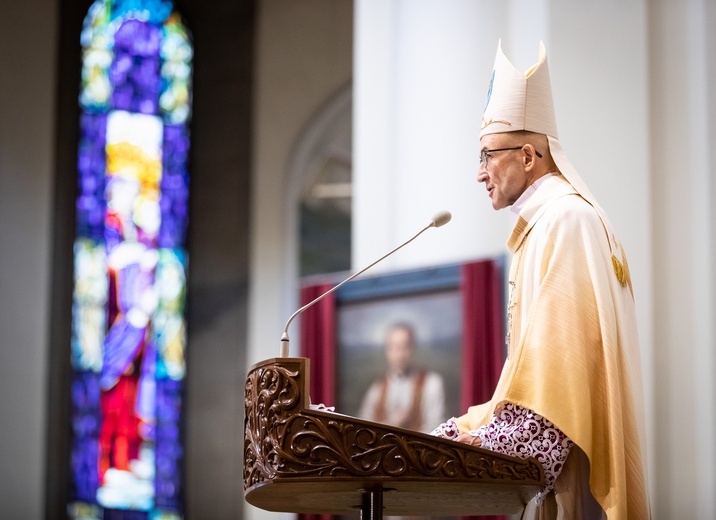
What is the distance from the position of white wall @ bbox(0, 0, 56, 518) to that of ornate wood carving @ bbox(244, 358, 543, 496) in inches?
310

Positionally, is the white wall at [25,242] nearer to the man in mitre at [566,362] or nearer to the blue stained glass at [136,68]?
the blue stained glass at [136,68]

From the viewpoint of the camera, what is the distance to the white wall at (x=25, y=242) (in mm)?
11086

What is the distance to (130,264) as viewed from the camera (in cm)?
1236

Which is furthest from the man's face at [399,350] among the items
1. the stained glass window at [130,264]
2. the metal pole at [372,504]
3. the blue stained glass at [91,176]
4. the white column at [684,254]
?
the blue stained glass at [91,176]

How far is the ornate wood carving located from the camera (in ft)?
11.6

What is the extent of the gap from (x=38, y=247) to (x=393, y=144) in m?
4.75

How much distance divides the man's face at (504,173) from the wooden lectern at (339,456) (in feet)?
3.26

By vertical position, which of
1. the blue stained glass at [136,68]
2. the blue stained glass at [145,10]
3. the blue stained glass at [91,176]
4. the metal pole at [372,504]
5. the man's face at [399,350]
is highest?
the blue stained glass at [145,10]

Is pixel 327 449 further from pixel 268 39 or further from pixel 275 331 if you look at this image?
pixel 268 39

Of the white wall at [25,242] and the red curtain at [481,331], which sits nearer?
the red curtain at [481,331]

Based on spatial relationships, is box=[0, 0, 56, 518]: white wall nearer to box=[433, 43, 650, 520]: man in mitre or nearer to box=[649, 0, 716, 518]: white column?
box=[649, 0, 716, 518]: white column

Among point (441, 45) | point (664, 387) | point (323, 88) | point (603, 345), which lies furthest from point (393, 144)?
point (323, 88)

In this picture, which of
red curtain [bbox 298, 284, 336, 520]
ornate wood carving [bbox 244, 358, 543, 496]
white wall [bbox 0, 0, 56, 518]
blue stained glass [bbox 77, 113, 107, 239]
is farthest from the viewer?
blue stained glass [bbox 77, 113, 107, 239]

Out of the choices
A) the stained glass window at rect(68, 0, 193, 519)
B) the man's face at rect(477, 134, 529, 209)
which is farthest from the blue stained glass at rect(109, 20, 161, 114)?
the man's face at rect(477, 134, 529, 209)
